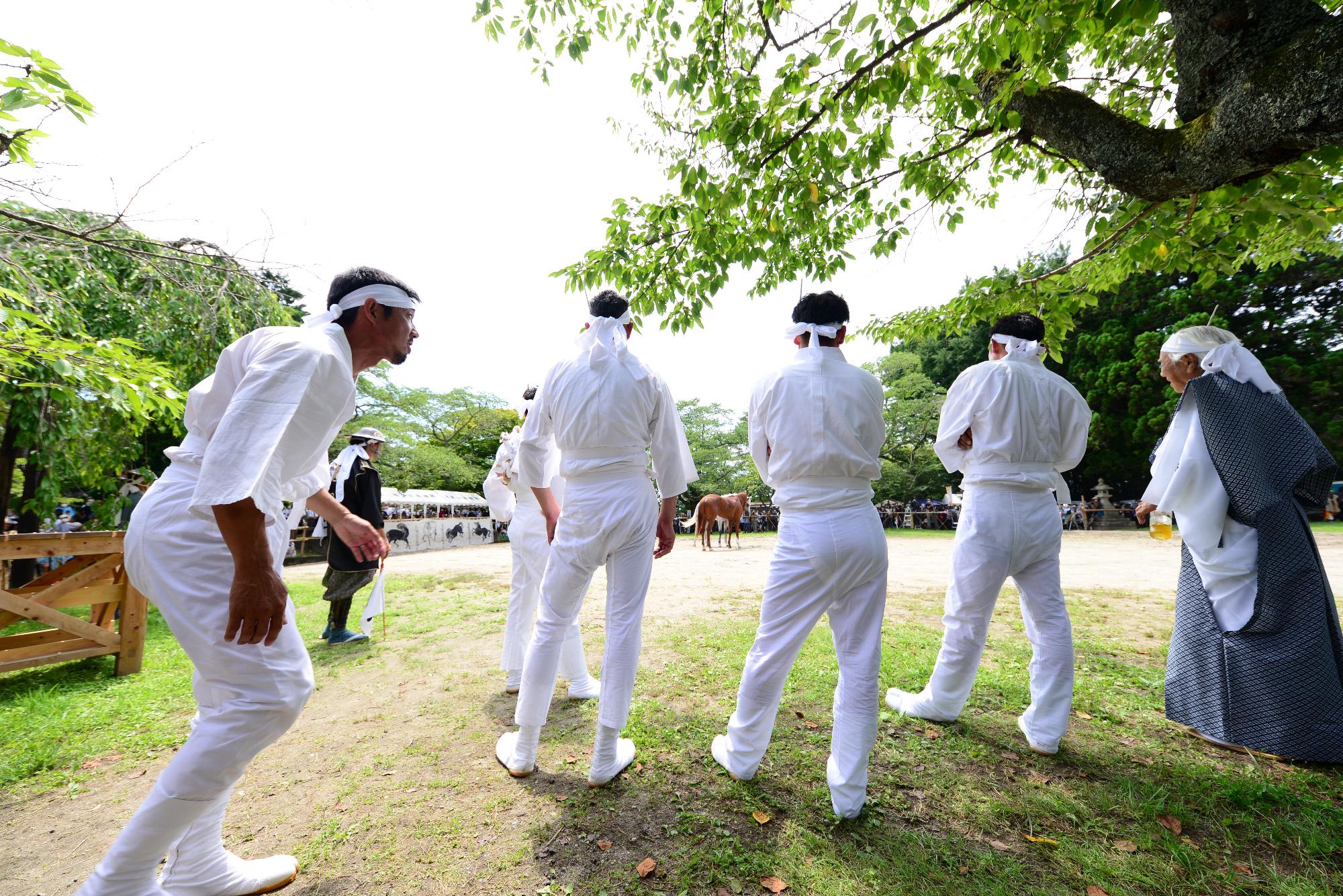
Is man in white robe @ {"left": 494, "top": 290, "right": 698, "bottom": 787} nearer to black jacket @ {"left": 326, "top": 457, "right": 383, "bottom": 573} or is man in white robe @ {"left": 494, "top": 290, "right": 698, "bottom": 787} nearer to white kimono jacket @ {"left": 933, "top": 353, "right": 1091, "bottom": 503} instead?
white kimono jacket @ {"left": 933, "top": 353, "right": 1091, "bottom": 503}

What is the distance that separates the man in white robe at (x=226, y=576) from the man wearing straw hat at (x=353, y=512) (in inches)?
153

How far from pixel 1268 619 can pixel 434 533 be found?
20734 millimetres

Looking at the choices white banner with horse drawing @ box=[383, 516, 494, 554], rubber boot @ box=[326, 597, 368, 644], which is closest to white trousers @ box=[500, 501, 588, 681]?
rubber boot @ box=[326, 597, 368, 644]

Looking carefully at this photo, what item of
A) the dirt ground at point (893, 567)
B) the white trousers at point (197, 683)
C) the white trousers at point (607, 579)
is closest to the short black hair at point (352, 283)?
the white trousers at point (197, 683)

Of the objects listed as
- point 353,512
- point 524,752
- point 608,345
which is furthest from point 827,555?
point 353,512

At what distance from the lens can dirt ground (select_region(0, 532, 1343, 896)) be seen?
7.11 feet

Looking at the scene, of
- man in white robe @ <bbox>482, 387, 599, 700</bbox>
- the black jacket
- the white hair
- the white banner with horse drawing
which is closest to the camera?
the white hair

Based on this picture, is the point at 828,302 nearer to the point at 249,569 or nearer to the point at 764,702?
the point at 764,702

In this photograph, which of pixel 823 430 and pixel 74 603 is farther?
pixel 74 603

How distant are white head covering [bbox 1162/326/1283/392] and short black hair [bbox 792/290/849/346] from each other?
206 cm

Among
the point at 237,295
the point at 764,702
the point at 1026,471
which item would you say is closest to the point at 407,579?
the point at 237,295

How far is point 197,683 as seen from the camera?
1767mm

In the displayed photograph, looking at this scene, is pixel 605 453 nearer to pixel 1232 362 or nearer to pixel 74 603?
pixel 1232 362

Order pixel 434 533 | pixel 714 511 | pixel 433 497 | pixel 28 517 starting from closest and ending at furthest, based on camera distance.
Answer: pixel 28 517, pixel 714 511, pixel 434 533, pixel 433 497
